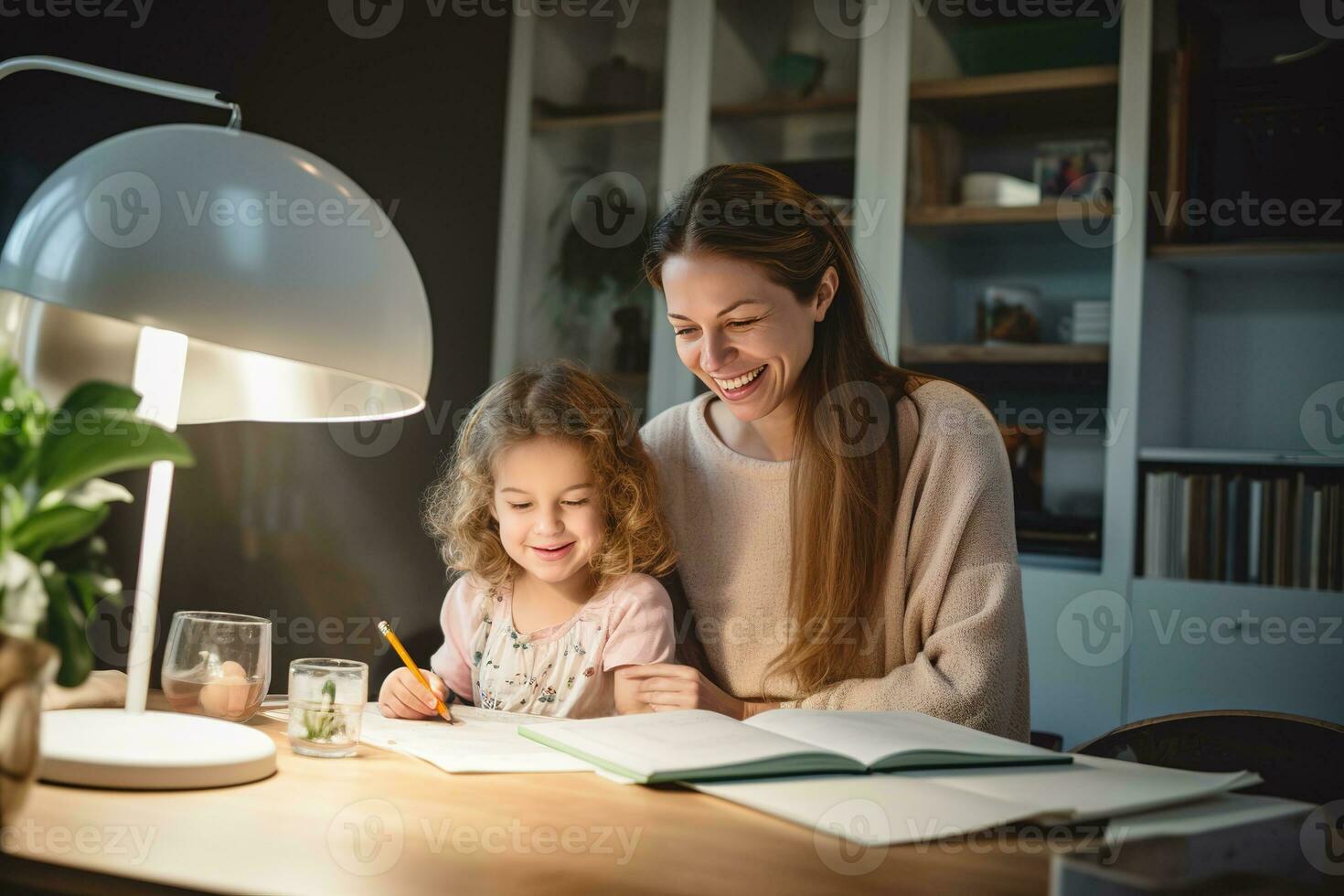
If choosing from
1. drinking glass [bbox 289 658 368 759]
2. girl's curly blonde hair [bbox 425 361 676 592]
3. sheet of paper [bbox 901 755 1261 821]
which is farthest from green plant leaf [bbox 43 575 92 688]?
girl's curly blonde hair [bbox 425 361 676 592]

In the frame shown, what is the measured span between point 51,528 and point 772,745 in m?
0.56

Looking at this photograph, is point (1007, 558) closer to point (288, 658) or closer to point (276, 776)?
point (276, 776)

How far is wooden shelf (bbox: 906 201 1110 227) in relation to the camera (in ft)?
9.13

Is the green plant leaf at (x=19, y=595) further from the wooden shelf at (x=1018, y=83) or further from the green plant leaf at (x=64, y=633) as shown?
the wooden shelf at (x=1018, y=83)

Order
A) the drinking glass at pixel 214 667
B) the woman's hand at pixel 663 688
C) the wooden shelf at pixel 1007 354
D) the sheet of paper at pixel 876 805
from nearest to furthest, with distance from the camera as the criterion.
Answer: the sheet of paper at pixel 876 805, the drinking glass at pixel 214 667, the woman's hand at pixel 663 688, the wooden shelf at pixel 1007 354

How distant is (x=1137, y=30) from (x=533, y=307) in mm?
1718

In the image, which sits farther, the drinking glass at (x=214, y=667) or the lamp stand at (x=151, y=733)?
Answer: the drinking glass at (x=214, y=667)

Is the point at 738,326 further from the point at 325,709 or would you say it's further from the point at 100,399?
the point at 100,399

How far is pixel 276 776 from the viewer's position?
888 millimetres

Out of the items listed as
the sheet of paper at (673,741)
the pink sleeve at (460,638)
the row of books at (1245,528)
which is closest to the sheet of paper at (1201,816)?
the sheet of paper at (673,741)

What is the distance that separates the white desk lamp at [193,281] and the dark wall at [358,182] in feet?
2.67

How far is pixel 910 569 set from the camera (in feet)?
5.00

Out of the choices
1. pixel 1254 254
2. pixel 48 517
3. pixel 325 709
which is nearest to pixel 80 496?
pixel 48 517

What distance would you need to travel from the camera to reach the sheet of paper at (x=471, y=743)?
957 millimetres
